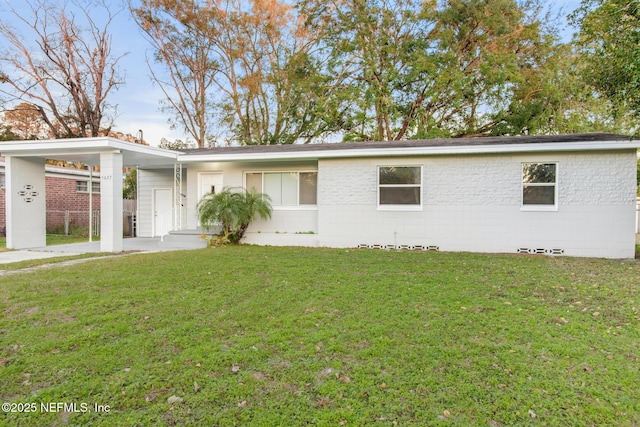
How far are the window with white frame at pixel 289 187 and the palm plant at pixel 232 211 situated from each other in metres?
0.53

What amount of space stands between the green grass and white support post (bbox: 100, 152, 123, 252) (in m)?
3.82

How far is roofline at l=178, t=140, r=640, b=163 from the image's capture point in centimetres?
913

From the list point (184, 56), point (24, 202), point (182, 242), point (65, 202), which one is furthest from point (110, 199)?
point (184, 56)

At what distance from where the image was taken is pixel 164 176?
14031 mm

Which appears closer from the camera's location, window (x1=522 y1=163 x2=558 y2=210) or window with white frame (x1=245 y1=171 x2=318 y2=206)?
window (x1=522 y1=163 x2=558 y2=210)

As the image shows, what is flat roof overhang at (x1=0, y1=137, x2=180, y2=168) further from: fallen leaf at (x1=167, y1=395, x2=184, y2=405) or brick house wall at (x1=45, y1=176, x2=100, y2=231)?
fallen leaf at (x1=167, y1=395, x2=184, y2=405)

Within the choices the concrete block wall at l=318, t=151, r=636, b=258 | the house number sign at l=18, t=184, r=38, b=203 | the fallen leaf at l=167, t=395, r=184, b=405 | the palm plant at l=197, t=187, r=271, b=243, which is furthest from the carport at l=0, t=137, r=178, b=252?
the fallen leaf at l=167, t=395, r=184, b=405

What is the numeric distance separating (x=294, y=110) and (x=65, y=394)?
66.4ft

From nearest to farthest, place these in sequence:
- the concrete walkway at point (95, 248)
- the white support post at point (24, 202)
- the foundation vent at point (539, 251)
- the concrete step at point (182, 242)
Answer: the concrete walkway at point (95, 248), the foundation vent at point (539, 251), the white support post at point (24, 202), the concrete step at point (182, 242)

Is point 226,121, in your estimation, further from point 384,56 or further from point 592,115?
point 592,115

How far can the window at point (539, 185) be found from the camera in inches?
Answer: 384

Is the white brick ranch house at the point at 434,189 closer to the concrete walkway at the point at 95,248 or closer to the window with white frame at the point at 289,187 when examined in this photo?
the window with white frame at the point at 289,187

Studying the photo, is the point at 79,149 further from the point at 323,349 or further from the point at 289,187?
the point at 323,349

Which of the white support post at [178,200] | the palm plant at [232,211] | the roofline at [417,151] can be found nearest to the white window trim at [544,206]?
the roofline at [417,151]
